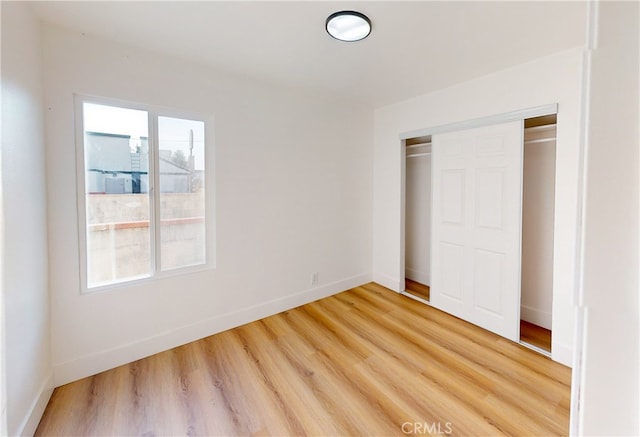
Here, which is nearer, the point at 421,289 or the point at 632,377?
the point at 632,377

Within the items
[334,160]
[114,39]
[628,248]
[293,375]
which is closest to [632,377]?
[628,248]

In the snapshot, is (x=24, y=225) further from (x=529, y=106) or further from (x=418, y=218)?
(x=418, y=218)

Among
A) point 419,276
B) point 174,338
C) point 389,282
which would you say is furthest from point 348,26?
point 419,276

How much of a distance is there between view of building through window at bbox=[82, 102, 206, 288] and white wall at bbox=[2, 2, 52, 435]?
0.94 ft

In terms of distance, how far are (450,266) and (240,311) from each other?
2241mm

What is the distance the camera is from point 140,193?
222 cm

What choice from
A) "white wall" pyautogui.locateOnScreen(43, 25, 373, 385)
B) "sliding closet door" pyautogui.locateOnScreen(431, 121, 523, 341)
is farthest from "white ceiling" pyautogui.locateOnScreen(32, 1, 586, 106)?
"sliding closet door" pyautogui.locateOnScreen(431, 121, 523, 341)

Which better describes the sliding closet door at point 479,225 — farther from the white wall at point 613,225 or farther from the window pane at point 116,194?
the window pane at point 116,194

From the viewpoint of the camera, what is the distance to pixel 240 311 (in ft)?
8.95

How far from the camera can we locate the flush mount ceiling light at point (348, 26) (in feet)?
5.65

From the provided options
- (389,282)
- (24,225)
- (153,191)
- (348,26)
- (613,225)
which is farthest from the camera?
(389,282)

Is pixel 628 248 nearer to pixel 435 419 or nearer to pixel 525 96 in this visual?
pixel 435 419

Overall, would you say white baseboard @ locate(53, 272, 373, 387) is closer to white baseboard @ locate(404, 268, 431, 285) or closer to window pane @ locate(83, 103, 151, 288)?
window pane @ locate(83, 103, 151, 288)

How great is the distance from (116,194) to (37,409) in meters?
1.40
